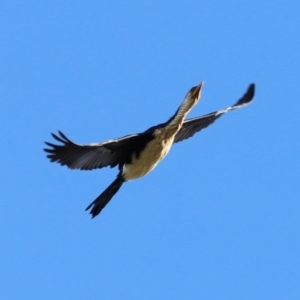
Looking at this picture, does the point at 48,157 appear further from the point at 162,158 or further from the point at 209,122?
the point at 209,122

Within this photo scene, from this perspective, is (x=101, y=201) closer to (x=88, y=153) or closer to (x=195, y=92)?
(x=88, y=153)

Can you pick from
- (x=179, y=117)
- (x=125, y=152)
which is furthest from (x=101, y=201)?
(x=179, y=117)

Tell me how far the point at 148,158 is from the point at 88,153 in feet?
2.90

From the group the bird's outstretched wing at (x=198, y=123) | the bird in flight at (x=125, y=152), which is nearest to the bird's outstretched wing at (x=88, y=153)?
the bird in flight at (x=125, y=152)

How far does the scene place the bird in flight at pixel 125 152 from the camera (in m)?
16.1

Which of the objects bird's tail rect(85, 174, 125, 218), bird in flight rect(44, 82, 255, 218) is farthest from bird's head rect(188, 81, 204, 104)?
bird's tail rect(85, 174, 125, 218)

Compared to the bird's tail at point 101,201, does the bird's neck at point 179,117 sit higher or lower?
higher

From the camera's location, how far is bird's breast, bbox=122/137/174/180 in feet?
54.0

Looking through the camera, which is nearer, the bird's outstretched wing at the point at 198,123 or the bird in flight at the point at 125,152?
the bird in flight at the point at 125,152

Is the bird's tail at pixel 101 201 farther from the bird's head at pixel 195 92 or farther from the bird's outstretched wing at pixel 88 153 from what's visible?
the bird's head at pixel 195 92

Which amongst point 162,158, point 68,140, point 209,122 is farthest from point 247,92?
point 68,140

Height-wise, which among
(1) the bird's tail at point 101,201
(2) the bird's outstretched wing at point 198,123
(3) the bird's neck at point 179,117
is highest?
(2) the bird's outstretched wing at point 198,123

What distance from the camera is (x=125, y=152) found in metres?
16.9

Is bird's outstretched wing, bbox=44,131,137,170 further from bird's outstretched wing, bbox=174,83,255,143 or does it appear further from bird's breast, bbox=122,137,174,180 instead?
bird's outstretched wing, bbox=174,83,255,143
